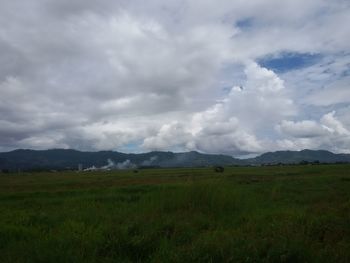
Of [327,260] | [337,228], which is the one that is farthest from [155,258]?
[337,228]

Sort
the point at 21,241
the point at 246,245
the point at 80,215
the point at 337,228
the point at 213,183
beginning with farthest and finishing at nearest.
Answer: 1. the point at 213,183
2. the point at 80,215
3. the point at 337,228
4. the point at 21,241
5. the point at 246,245

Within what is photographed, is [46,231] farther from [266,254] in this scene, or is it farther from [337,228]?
[337,228]

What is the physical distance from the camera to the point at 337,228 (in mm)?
10422

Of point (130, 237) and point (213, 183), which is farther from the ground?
point (213, 183)

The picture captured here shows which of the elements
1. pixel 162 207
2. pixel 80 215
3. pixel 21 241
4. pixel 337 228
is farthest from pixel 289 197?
pixel 21 241

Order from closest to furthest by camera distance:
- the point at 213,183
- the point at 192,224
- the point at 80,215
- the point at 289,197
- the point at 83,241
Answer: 1. the point at 83,241
2. the point at 192,224
3. the point at 80,215
4. the point at 213,183
5. the point at 289,197

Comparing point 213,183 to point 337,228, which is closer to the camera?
point 337,228

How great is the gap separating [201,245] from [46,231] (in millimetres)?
5234

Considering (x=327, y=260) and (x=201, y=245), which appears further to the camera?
(x=201, y=245)

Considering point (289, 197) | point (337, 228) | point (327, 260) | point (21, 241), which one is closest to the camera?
point (327, 260)

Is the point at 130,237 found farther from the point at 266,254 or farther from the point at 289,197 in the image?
the point at 289,197

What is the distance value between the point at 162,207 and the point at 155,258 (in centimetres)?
722

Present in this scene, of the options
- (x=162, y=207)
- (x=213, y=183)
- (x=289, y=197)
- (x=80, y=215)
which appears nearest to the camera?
(x=80, y=215)

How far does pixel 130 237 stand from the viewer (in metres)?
8.84
